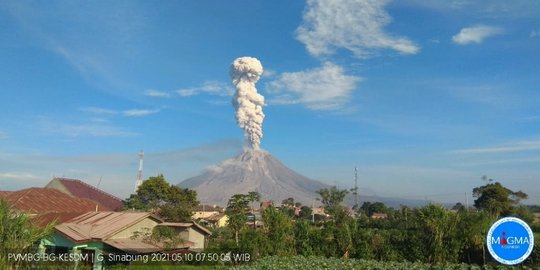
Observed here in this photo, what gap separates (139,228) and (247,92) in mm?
139607

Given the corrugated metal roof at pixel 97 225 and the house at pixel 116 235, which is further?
the corrugated metal roof at pixel 97 225

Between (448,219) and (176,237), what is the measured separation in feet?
57.4

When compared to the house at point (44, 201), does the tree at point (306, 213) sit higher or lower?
lower

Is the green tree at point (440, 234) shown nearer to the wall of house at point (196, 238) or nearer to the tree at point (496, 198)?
the wall of house at point (196, 238)

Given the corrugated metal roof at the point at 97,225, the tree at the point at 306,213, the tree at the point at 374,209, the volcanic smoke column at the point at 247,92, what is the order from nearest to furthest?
1. the corrugated metal roof at the point at 97,225
2. the tree at the point at 306,213
3. the tree at the point at 374,209
4. the volcanic smoke column at the point at 247,92

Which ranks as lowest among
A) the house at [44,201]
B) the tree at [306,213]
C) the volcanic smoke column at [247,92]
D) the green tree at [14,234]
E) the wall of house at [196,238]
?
the wall of house at [196,238]

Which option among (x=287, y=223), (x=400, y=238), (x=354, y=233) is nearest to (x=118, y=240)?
(x=287, y=223)

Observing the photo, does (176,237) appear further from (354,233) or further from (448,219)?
(448,219)

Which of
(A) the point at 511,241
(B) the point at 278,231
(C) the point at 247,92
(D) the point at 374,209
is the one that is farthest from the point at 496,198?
(C) the point at 247,92

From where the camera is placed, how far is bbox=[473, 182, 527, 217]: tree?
222 ft

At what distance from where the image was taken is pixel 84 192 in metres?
70.4

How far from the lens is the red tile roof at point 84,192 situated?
6875 centimetres

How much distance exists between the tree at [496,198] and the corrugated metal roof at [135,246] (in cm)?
5497

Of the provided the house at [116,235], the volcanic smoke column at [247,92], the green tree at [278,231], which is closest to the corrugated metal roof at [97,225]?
the house at [116,235]
